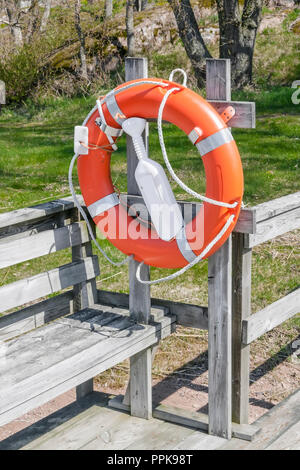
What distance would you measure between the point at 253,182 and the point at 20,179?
2.48 meters

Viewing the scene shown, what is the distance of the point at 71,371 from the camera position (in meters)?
2.61

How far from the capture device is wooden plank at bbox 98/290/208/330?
9.92 ft

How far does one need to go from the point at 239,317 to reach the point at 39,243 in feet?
2.91

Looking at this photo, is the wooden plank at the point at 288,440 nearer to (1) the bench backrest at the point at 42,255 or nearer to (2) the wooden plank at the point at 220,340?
(2) the wooden plank at the point at 220,340

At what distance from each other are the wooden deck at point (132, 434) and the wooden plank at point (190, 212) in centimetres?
84

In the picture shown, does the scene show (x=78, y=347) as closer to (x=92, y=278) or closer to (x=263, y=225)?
(x=92, y=278)

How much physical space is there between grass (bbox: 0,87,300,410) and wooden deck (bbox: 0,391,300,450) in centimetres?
73

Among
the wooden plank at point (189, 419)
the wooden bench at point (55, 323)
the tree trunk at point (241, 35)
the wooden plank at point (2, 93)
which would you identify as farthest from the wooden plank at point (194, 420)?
the wooden plank at point (2, 93)

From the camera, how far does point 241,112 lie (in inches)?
105

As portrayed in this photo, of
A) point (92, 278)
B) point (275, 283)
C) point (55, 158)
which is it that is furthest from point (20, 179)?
point (92, 278)

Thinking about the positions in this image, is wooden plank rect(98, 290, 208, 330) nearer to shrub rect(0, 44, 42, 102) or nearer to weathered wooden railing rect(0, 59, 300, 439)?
weathered wooden railing rect(0, 59, 300, 439)

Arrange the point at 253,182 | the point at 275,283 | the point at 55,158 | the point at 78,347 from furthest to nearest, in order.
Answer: the point at 55,158 → the point at 253,182 → the point at 275,283 → the point at 78,347

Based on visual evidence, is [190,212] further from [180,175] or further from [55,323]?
[180,175]

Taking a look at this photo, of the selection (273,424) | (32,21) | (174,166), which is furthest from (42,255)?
(32,21)
